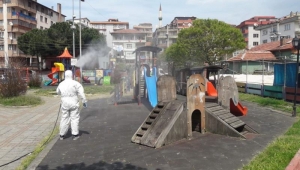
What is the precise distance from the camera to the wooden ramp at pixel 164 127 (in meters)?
6.27

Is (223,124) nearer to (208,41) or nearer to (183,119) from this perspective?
(183,119)

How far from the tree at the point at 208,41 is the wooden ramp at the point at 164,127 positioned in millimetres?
32907

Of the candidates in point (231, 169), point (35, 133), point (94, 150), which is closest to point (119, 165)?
point (94, 150)

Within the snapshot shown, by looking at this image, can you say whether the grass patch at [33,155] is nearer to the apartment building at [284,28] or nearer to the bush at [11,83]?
the bush at [11,83]

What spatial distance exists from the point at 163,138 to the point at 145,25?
105m

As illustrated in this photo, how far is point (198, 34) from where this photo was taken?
1537 inches

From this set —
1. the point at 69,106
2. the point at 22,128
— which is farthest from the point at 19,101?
the point at 69,106

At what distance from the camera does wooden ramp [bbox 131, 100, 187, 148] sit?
627 centimetres

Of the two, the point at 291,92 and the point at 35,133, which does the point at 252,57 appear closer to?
the point at 291,92

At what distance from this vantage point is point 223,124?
7129 mm

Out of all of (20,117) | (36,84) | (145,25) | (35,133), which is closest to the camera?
(35,133)

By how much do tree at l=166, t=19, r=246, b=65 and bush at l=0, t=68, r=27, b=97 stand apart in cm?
2778

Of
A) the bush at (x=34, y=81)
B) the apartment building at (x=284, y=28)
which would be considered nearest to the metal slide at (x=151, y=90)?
the bush at (x=34, y=81)

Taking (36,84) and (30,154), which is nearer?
(30,154)
